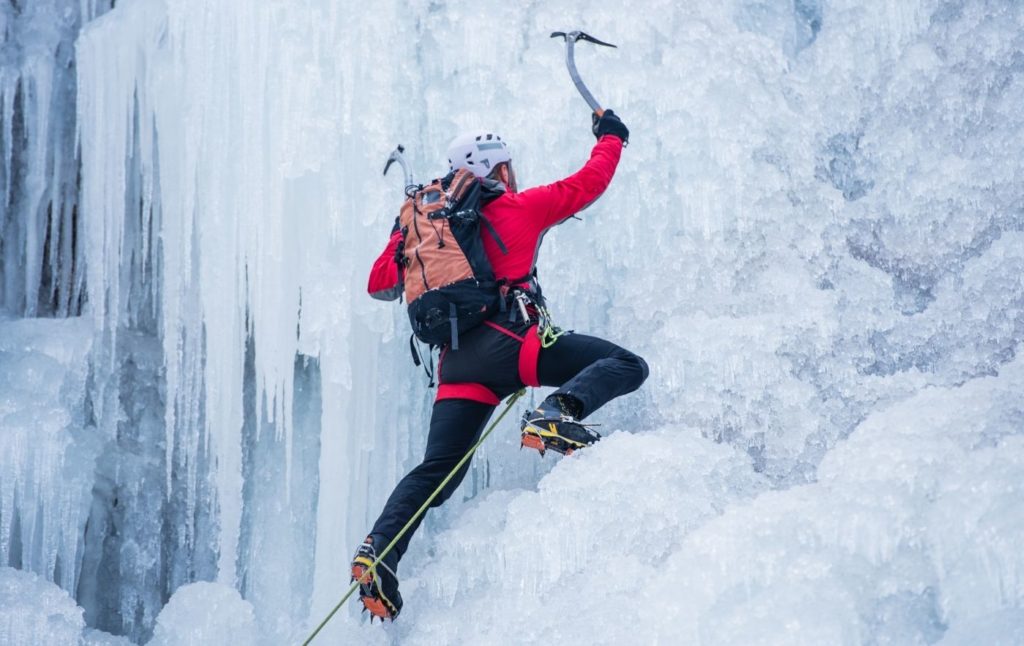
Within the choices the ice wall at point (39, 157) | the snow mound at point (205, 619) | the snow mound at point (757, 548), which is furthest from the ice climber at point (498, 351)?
the ice wall at point (39, 157)

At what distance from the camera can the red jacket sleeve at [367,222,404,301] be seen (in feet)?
13.2

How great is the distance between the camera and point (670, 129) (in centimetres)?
532

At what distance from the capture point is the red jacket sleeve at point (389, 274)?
159 inches

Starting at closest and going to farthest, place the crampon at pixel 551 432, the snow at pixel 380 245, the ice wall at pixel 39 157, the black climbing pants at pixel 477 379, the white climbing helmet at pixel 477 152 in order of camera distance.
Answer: the crampon at pixel 551 432 < the black climbing pants at pixel 477 379 < the white climbing helmet at pixel 477 152 < the snow at pixel 380 245 < the ice wall at pixel 39 157

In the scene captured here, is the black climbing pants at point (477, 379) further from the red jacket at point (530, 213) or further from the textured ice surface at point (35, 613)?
the textured ice surface at point (35, 613)

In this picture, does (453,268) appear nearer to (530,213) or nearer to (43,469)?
(530,213)

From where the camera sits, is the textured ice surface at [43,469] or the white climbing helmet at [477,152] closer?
the white climbing helmet at [477,152]

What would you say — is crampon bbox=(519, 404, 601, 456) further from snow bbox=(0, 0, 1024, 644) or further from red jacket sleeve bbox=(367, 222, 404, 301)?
red jacket sleeve bbox=(367, 222, 404, 301)

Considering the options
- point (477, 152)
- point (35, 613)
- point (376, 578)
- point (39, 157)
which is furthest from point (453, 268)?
point (39, 157)

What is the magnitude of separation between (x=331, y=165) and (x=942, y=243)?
2842 mm

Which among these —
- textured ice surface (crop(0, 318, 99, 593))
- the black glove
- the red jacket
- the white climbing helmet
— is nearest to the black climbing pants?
the red jacket

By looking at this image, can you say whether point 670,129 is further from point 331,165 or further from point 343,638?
point 343,638

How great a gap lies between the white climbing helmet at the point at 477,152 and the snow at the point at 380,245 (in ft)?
3.80

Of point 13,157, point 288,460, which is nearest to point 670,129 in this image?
point 288,460
